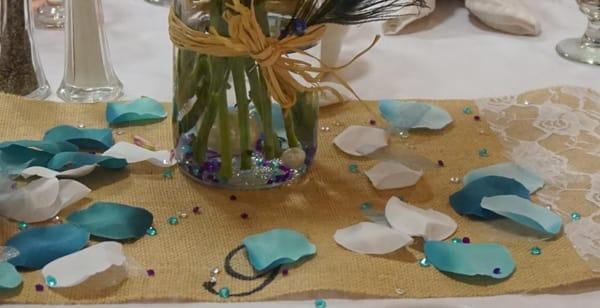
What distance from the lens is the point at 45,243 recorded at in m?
0.49

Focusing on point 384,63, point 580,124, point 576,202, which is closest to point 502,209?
point 576,202

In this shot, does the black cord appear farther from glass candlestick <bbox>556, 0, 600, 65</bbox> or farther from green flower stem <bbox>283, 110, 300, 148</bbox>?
glass candlestick <bbox>556, 0, 600, 65</bbox>

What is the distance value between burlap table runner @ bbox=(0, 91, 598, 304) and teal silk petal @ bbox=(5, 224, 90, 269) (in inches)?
0.5

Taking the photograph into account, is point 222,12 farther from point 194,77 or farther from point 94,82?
point 94,82

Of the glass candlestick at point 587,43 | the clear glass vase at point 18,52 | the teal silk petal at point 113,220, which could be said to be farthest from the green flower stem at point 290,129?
the glass candlestick at point 587,43

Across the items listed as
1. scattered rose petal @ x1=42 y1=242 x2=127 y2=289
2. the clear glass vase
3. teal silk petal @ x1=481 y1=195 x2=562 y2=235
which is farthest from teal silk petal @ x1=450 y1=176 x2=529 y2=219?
the clear glass vase

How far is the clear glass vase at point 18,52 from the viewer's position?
2.22 feet

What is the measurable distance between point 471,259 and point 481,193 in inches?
3.0

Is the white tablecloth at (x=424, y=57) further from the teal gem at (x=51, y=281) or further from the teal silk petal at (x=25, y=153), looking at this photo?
the teal gem at (x=51, y=281)

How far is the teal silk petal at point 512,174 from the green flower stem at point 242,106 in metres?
0.15

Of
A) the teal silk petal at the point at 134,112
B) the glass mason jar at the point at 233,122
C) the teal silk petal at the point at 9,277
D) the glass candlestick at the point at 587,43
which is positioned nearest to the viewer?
the teal silk petal at the point at 9,277

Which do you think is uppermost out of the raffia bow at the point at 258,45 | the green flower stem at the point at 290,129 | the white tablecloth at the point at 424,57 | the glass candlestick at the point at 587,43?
the raffia bow at the point at 258,45

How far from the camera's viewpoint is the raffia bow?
1.71 ft

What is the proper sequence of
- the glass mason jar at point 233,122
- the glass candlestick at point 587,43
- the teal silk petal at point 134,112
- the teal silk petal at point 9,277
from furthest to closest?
the glass candlestick at point 587,43 → the teal silk petal at point 134,112 → the glass mason jar at point 233,122 → the teal silk petal at point 9,277
